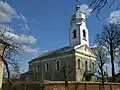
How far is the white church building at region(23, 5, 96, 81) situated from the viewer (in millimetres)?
47450

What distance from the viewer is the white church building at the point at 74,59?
47450 millimetres

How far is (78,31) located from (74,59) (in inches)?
305

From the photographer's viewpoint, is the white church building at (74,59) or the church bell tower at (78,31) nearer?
the white church building at (74,59)

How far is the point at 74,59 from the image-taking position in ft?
155

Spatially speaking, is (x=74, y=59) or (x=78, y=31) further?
(x=78, y=31)

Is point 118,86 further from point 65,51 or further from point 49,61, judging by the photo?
point 49,61

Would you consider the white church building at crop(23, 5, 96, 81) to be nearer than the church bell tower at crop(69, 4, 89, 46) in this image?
Yes

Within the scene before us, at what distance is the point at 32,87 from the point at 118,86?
1124 cm

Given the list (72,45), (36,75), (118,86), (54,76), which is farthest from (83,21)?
(118,86)

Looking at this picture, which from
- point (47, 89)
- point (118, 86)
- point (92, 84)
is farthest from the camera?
point (118, 86)

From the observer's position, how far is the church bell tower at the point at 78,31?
51.2m

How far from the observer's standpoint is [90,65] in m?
51.7

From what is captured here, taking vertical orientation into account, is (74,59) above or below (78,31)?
below

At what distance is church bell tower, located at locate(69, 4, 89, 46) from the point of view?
51.2m
